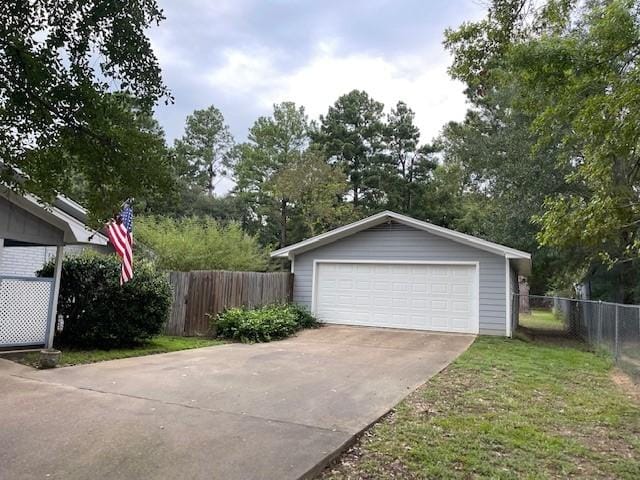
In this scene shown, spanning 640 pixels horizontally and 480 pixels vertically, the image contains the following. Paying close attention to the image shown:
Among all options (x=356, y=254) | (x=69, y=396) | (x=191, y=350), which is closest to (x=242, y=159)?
(x=356, y=254)

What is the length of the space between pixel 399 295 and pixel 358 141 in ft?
72.0

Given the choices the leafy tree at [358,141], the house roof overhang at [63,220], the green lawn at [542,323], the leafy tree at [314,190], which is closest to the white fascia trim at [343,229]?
the house roof overhang at [63,220]

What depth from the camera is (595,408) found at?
569 centimetres

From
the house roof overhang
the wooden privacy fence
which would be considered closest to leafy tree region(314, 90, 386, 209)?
the wooden privacy fence

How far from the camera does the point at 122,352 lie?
28.7 ft

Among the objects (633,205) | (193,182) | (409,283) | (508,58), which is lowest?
(409,283)

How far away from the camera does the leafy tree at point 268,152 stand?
33312 millimetres

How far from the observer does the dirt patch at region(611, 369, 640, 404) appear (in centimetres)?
654

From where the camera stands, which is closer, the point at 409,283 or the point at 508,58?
the point at 508,58

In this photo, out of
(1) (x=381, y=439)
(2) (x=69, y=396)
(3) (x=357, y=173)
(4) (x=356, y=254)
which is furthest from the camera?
(3) (x=357, y=173)

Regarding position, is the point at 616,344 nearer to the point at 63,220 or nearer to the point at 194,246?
the point at 63,220

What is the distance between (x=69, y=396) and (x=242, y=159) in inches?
1247

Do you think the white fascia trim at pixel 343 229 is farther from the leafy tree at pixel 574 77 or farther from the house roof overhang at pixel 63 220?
the leafy tree at pixel 574 77

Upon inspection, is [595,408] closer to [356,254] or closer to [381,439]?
[381,439]
